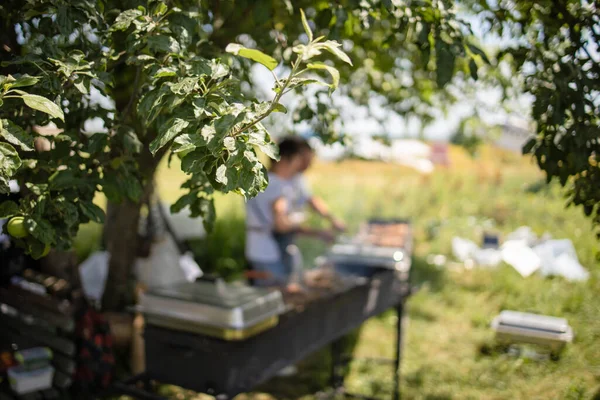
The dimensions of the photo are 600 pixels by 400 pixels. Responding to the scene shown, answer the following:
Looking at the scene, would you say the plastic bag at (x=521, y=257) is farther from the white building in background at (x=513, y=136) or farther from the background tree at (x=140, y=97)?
the background tree at (x=140, y=97)

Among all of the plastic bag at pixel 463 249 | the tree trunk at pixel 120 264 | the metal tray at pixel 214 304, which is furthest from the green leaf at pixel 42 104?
the plastic bag at pixel 463 249

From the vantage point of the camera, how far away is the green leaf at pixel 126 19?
1645 mm

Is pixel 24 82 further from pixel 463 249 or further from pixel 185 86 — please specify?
pixel 463 249

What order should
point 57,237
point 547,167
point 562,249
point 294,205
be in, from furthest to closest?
point 562,249, point 294,205, point 547,167, point 57,237

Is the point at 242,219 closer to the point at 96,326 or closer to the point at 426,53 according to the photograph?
the point at 96,326

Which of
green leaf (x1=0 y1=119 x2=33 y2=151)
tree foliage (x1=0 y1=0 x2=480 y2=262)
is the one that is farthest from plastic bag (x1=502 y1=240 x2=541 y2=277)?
green leaf (x1=0 y1=119 x2=33 y2=151)

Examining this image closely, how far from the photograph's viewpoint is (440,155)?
1053 cm

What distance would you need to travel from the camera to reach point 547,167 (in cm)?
220

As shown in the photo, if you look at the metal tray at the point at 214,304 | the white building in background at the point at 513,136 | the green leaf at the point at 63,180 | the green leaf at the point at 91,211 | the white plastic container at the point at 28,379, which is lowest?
the white plastic container at the point at 28,379

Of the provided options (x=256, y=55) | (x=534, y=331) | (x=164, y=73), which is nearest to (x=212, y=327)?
(x=164, y=73)

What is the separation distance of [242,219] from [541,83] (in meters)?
6.55

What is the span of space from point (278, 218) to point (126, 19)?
8.66 ft

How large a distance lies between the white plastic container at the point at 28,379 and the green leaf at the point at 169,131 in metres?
2.12

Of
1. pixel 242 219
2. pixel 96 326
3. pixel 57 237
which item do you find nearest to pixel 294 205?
pixel 96 326
